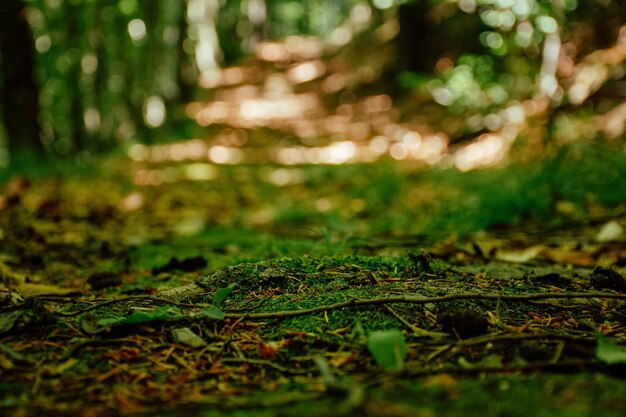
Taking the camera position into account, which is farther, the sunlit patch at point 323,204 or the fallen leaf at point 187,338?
the sunlit patch at point 323,204

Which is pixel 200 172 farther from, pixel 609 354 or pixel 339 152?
pixel 609 354

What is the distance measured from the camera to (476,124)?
745 centimetres

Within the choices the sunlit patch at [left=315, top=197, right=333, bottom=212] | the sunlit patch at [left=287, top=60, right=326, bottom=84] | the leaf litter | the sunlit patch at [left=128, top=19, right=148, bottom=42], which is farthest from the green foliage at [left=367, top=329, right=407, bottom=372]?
the sunlit patch at [left=128, top=19, right=148, bottom=42]

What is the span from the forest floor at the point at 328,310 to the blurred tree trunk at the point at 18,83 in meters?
3.65

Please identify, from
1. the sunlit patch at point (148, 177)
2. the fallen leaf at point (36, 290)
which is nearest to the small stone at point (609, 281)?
the fallen leaf at point (36, 290)

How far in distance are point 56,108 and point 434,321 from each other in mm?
27073

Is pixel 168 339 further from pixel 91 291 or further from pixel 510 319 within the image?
pixel 510 319

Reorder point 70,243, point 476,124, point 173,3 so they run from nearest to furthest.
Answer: point 70,243, point 476,124, point 173,3

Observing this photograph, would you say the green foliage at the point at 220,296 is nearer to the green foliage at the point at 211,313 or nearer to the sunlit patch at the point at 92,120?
the green foliage at the point at 211,313

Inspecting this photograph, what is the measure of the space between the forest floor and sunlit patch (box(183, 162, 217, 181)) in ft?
7.70

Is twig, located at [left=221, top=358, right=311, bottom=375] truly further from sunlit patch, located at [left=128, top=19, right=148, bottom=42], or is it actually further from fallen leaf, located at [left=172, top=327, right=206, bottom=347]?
sunlit patch, located at [left=128, top=19, right=148, bottom=42]

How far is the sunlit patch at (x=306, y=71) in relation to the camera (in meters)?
16.2

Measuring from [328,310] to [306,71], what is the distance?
1658 cm

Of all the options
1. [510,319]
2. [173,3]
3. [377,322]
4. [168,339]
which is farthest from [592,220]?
[173,3]
